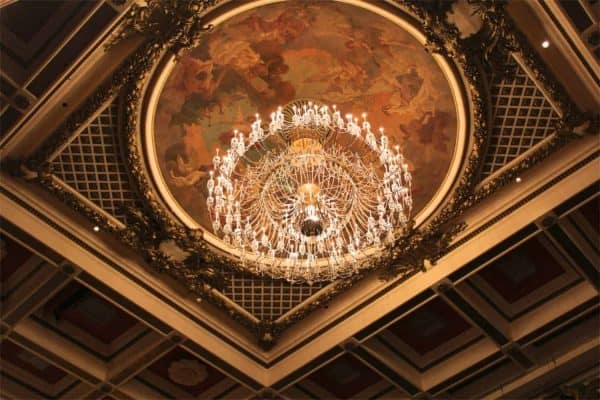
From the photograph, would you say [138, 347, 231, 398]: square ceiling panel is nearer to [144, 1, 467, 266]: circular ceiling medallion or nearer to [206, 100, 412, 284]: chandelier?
[206, 100, 412, 284]: chandelier

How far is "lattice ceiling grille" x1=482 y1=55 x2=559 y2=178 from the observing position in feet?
28.0

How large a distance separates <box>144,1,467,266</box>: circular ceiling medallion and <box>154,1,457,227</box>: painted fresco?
0.04 feet

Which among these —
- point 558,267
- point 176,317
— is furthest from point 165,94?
point 558,267

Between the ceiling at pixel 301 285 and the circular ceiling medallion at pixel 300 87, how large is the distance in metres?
0.25

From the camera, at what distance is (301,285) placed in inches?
419

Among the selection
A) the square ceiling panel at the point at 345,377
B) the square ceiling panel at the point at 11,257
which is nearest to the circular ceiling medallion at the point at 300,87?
the square ceiling panel at the point at 11,257

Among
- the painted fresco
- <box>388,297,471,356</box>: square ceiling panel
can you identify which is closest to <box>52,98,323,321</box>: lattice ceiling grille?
the painted fresco

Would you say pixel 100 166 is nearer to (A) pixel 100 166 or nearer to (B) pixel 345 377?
(A) pixel 100 166

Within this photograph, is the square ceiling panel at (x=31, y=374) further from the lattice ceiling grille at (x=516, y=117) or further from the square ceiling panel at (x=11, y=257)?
the lattice ceiling grille at (x=516, y=117)

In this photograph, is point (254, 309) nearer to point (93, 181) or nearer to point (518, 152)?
point (93, 181)

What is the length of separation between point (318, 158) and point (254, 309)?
3321 mm

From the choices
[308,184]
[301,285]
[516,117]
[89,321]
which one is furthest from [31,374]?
[516,117]

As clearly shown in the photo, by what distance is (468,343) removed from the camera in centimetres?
1095

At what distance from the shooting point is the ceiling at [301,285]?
25.7 ft
